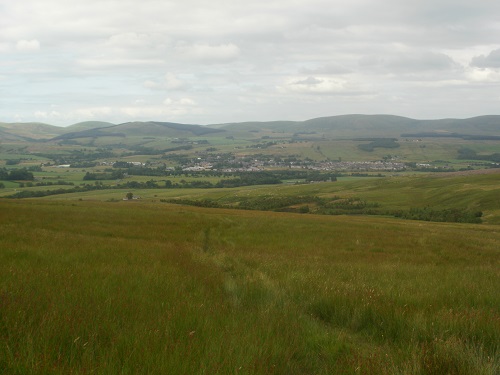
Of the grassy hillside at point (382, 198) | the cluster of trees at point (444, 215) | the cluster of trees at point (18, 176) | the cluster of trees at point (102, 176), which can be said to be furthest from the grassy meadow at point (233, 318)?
the cluster of trees at point (102, 176)

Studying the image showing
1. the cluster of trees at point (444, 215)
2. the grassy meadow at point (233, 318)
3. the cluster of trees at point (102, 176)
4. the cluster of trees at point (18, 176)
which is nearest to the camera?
the grassy meadow at point (233, 318)

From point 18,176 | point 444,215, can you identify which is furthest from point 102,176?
point 444,215

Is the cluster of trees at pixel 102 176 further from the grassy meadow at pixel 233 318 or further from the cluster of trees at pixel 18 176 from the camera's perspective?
the grassy meadow at pixel 233 318

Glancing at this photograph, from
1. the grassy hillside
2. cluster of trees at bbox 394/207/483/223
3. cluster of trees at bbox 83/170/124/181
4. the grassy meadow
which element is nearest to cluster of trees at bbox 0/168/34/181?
the grassy hillside

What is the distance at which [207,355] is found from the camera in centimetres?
483

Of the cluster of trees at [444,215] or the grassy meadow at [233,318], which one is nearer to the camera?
the grassy meadow at [233,318]

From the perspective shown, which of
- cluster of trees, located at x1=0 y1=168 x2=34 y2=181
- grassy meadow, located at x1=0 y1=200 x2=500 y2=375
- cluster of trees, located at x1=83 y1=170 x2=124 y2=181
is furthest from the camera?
cluster of trees, located at x1=83 y1=170 x2=124 y2=181

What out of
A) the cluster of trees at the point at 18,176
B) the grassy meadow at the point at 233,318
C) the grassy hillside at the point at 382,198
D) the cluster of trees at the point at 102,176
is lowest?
the grassy hillside at the point at 382,198

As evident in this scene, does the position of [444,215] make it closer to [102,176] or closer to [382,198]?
[382,198]

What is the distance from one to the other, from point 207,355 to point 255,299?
12.2ft

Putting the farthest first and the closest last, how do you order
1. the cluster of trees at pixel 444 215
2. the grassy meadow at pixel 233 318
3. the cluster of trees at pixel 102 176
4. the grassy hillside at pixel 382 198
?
the cluster of trees at pixel 102 176 < the grassy hillside at pixel 382 198 < the cluster of trees at pixel 444 215 < the grassy meadow at pixel 233 318

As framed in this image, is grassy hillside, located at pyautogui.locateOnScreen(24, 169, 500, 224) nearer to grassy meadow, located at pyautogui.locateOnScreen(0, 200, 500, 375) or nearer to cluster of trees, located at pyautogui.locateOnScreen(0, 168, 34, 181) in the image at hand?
cluster of trees, located at pyautogui.locateOnScreen(0, 168, 34, 181)

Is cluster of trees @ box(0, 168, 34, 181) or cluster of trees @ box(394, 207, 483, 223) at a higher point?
cluster of trees @ box(0, 168, 34, 181)

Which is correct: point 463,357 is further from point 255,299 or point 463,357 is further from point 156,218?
point 156,218
